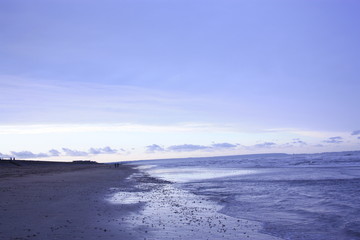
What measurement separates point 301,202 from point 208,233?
10305mm

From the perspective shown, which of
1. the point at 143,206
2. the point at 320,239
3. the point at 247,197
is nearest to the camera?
the point at 320,239

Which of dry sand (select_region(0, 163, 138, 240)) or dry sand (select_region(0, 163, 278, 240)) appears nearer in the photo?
dry sand (select_region(0, 163, 138, 240))

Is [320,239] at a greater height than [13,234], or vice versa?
[13,234]

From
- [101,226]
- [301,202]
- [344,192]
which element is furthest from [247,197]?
[101,226]

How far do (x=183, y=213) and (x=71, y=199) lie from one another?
7.34 meters

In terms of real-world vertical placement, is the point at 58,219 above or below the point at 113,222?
above

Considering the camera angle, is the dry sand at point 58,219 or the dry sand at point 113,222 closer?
the dry sand at point 58,219

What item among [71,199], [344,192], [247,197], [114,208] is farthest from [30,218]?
[344,192]

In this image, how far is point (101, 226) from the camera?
11.8 meters

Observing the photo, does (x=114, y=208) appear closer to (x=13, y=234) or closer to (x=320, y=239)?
(x=13, y=234)

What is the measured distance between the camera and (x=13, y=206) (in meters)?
15.3

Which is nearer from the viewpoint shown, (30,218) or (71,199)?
(30,218)

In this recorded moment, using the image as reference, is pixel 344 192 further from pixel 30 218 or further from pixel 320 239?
pixel 30 218

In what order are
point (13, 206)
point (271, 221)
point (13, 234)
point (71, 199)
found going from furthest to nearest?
point (71, 199), point (13, 206), point (271, 221), point (13, 234)
